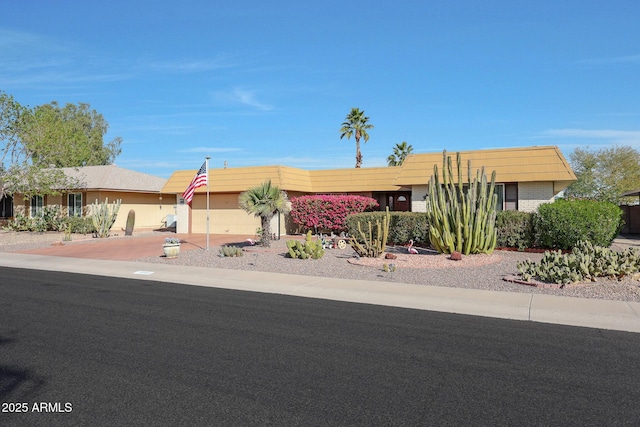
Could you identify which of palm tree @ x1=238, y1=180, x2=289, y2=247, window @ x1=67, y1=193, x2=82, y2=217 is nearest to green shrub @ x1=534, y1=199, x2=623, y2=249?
palm tree @ x1=238, y1=180, x2=289, y2=247

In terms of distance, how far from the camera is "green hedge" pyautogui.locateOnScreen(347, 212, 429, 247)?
786 inches

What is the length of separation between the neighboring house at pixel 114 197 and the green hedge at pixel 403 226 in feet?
62.3

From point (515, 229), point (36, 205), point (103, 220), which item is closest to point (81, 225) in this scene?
point (103, 220)

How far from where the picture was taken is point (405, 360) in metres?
6.23

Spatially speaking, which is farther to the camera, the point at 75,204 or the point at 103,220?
the point at 75,204

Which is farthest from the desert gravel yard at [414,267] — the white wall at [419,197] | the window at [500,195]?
the window at [500,195]

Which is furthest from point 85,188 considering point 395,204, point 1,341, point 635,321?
point 635,321

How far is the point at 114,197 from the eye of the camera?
3466 cm

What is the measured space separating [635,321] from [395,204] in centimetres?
2187

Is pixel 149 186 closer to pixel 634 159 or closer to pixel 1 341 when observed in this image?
pixel 1 341

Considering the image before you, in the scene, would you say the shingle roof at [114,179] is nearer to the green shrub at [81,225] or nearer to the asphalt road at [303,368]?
the green shrub at [81,225]

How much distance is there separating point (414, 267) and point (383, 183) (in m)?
14.9

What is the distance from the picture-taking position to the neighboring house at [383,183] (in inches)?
869

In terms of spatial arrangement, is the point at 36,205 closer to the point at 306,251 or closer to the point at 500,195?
the point at 306,251
